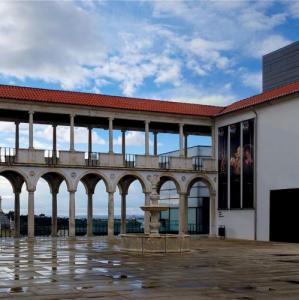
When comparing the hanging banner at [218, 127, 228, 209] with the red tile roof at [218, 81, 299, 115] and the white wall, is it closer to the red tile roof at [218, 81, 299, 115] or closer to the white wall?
the white wall

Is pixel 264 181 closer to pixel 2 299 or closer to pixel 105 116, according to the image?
pixel 105 116

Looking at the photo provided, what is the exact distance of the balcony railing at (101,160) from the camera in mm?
39969

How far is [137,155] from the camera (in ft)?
144

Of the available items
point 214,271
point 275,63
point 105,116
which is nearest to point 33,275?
point 214,271

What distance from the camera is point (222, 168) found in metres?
45.0

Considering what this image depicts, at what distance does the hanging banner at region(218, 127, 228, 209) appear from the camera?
4444 cm

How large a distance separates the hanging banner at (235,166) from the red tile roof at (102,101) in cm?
338

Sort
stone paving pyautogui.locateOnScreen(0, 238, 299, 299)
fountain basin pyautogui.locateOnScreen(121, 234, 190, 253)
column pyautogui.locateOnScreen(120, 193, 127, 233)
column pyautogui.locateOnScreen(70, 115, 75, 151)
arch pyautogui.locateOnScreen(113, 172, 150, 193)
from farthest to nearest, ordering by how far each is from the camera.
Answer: column pyautogui.locateOnScreen(120, 193, 127, 233)
arch pyautogui.locateOnScreen(113, 172, 150, 193)
column pyautogui.locateOnScreen(70, 115, 75, 151)
fountain basin pyautogui.locateOnScreen(121, 234, 190, 253)
stone paving pyautogui.locateOnScreen(0, 238, 299, 299)

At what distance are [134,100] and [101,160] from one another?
5.86 metres

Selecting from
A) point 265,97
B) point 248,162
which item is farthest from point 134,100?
point 265,97

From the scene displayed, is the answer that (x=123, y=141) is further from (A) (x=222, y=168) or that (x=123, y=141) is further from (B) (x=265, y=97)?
(B) (x=265, y=97)

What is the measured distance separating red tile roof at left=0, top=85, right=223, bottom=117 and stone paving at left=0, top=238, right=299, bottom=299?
68.4ft

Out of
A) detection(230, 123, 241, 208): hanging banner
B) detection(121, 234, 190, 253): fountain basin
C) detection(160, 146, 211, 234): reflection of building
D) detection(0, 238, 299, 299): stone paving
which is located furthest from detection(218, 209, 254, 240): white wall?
detection(0, 238, 299, 299): stone paving

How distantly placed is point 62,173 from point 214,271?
83.5 feet
